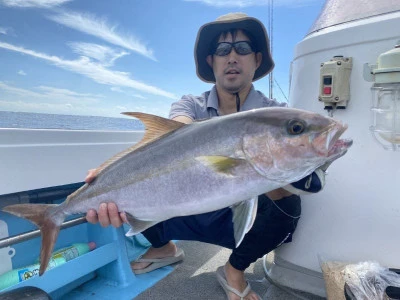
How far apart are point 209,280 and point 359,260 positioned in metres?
1.18

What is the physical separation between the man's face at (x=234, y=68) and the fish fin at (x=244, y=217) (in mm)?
1393

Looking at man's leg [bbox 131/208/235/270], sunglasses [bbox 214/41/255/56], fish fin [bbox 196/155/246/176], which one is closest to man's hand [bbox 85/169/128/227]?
fish fin [bbox 196/155/246/176]

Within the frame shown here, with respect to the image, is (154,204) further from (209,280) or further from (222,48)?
(222,48)

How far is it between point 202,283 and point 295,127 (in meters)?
1.71

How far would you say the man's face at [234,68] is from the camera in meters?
2.73

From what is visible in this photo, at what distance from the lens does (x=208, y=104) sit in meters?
2.82

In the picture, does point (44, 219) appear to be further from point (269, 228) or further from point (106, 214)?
point (269, 228)

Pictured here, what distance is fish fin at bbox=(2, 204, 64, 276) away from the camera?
71.9 inches

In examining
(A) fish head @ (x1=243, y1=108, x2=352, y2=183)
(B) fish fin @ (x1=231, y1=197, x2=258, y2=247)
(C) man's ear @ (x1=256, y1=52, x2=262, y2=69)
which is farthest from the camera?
(C) man's ear @ (x1=256, y1=52, x2=262, y2=69)

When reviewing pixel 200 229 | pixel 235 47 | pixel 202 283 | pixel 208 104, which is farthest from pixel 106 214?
pixel 235 47

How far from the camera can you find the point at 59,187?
8.84ft

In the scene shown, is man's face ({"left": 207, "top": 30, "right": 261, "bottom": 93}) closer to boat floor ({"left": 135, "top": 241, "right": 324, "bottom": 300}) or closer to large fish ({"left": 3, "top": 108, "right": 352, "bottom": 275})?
large fish ({"left": 3, "top": 108, "right": 352, "bottom": 275})

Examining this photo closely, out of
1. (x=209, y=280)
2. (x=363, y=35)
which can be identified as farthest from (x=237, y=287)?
(x=363, y=35)

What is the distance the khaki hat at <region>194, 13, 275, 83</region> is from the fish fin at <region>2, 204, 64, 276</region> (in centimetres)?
188
